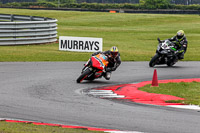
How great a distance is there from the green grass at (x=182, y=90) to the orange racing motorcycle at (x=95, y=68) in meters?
1.58

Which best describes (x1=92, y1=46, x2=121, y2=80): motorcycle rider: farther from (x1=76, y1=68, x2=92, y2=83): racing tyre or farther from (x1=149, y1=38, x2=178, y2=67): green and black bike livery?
(x1=149, y1=38, x2=178, y2=67): green and black bike livery

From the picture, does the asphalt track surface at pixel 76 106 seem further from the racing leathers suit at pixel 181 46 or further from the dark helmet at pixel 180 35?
the dark helmet at pixel 180 35

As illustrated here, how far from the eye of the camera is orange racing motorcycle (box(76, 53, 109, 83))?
530 inches

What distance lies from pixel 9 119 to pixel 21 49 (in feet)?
51.1

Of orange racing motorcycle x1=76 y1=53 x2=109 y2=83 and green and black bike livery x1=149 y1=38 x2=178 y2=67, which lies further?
green and black bike livery x1=149 y1=38 x2=178 y2=67

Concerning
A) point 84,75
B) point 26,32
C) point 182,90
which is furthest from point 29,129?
point 26,32

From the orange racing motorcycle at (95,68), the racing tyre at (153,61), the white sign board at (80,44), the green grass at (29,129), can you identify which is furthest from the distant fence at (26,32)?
the green grass at (29,129)

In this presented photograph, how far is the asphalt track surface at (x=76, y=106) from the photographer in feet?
27.0

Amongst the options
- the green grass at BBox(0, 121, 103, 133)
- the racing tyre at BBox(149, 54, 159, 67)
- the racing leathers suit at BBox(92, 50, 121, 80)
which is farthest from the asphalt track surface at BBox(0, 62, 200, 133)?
the racing tyre at BBox(149, 54, 159, 67)

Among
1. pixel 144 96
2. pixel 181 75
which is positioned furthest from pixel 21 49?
pixel 144 96

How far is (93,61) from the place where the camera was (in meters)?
13.5

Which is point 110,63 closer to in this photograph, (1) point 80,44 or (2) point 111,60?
(2) point 111,60

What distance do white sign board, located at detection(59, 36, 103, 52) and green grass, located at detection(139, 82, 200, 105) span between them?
30.2 feet

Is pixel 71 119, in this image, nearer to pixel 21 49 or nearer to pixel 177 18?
pixel 21 49
